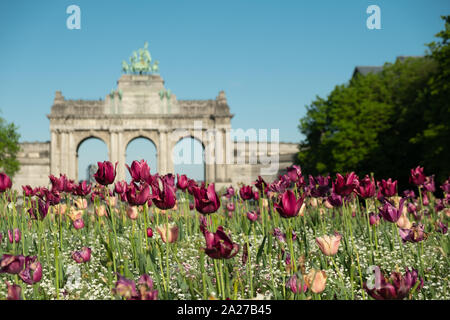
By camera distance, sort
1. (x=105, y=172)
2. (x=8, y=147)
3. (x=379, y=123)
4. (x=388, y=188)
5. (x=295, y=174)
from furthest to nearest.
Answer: (x=8, y=147) < (x=379, y=123) < (x=295, y=174) < (x=388, y=188) < (x=105, y=172)

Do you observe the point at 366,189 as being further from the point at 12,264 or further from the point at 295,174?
the point at 12,264

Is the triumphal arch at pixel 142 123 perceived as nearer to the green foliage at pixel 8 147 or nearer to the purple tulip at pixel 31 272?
the green foliage at pixel 8 147

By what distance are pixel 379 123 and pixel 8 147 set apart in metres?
45.9

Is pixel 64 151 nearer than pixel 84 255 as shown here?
No

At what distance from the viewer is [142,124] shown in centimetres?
5788

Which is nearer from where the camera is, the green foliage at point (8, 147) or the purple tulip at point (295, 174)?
the purple tulip at point (295, 174)

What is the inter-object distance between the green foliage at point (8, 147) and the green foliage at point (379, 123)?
122 ft

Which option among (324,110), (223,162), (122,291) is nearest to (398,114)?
(324,110)

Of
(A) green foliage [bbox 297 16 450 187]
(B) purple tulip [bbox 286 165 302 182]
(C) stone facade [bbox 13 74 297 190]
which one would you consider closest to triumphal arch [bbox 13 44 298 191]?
(C) stone facade [bbox 13 74 297 190]

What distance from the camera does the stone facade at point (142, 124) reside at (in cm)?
5684

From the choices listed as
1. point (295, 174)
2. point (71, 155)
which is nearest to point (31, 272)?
point (295, 174)

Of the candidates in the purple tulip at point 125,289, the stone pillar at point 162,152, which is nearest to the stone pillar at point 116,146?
the stone pillar at point 162,152
